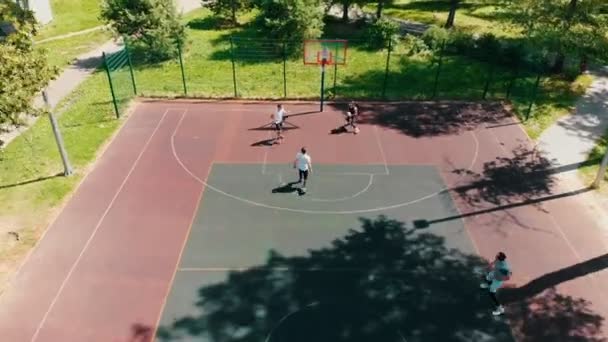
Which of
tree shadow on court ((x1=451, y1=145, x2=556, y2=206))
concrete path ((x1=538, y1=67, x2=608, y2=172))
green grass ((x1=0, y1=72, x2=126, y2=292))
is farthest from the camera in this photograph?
concrete path ((x1=538, y1=67, x2=608, y2=172))

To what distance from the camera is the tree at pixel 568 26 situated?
70.0 ft

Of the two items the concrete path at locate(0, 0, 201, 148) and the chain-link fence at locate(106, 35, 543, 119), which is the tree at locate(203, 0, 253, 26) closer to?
the chain-link fence at locate(106, 35, 543, 119)

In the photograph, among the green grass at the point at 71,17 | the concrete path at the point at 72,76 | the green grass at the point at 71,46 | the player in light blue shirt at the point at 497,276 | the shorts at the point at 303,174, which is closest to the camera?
the player in light blue shirt at the point at 497,276

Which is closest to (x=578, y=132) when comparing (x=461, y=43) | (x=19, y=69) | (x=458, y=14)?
(x=461, y=43)

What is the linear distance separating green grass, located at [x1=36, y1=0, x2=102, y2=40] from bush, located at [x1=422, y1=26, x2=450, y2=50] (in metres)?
19.2

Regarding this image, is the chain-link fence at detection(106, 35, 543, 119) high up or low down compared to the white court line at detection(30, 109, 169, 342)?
up

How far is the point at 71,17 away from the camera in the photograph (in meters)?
33.1

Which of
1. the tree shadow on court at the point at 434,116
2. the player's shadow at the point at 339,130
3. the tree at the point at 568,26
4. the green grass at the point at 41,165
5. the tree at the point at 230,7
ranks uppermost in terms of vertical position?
the tree at the point at 568,26

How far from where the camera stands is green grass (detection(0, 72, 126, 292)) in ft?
43.5

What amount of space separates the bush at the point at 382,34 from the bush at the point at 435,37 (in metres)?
1.60

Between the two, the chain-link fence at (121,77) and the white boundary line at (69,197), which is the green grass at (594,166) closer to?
the white boundary line at (69,197)

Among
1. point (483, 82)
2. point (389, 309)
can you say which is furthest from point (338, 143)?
point (483, 82)

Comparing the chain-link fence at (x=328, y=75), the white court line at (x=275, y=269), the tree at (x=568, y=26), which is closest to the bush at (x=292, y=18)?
the chain-link fence at (x=328, y=75)

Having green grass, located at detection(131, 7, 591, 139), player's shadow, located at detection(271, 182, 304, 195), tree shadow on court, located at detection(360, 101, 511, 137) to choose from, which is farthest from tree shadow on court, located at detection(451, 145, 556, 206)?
player's shadow, located at detection(271, 182, 304, 195)
